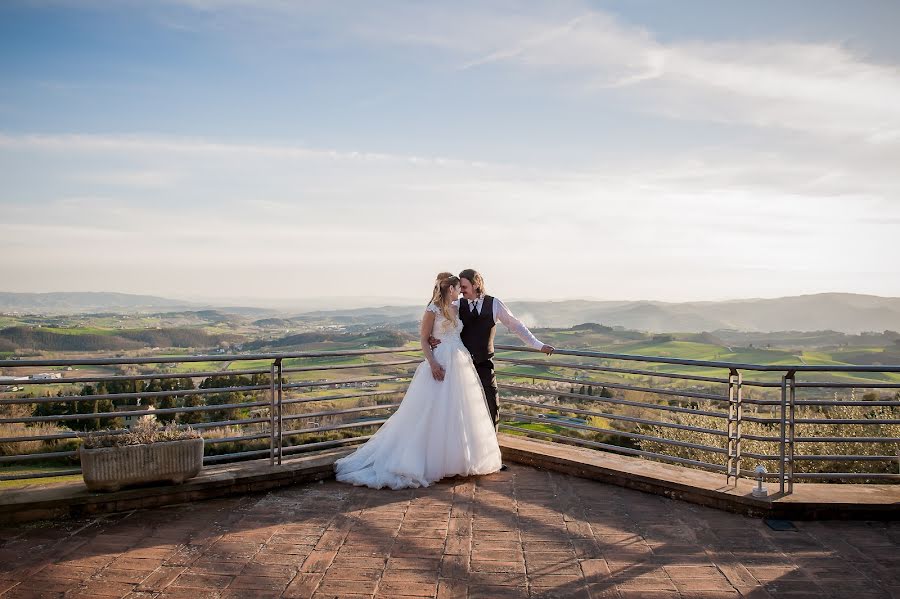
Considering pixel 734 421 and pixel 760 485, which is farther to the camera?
pixel 734 421

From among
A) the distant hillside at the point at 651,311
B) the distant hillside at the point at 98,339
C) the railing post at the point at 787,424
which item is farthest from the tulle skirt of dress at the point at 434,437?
the distant hillside at the point at 651,311

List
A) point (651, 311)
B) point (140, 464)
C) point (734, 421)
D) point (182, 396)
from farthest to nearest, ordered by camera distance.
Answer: point (651, 311)
point (182, 396)
point (734, 421)
point (140, 464)

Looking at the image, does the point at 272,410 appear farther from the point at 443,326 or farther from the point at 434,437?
the point at 443,326

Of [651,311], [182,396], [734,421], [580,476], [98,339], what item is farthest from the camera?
[651,311]

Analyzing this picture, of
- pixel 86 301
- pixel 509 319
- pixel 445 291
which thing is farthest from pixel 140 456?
pixel 86 301

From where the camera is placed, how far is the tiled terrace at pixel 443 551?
3.64m

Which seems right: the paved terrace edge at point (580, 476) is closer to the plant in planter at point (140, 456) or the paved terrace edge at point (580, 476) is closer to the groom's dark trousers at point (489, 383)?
the plant in planter at point (140, 456)

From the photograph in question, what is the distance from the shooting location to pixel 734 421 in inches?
213

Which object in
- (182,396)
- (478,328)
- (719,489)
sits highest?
(478,328)

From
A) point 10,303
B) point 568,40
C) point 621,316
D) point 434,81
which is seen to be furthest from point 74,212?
point 621,316

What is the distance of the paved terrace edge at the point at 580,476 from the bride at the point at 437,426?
0.52 metres

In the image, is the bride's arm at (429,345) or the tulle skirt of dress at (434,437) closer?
the tulle skirt of dress at (434,437)

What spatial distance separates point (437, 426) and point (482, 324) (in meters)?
1.19

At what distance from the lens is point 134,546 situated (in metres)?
4.28
